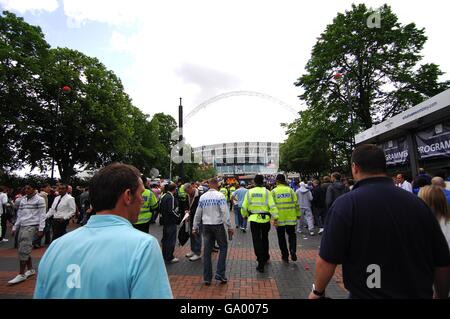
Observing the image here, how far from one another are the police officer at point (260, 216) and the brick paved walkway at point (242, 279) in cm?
44

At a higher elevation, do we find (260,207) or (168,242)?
(260,207)

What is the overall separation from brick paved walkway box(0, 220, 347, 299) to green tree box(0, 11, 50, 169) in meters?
17.1

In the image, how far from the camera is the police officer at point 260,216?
6.58 meters

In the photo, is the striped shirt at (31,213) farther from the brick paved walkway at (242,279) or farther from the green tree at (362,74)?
the green tree at (362,74)

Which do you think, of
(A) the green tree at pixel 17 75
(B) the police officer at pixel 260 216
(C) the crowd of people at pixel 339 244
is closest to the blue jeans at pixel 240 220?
(B) the police officer at pixel 260 216

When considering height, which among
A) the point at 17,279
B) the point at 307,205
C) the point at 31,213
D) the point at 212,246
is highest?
Answer: the point at 31,213

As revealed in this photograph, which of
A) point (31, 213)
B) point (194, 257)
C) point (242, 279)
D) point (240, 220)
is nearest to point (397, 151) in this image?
point (240, 220)

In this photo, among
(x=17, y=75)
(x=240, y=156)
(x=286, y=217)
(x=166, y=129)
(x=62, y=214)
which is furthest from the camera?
(x=240, y=156)

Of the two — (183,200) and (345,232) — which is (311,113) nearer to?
(183,200)

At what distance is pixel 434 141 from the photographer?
10.7 metres

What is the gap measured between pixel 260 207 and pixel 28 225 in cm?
507

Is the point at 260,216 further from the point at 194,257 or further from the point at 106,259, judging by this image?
the point at 106,259

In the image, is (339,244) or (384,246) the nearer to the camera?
(384,246)

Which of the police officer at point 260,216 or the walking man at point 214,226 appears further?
the police officer at point 260,216
